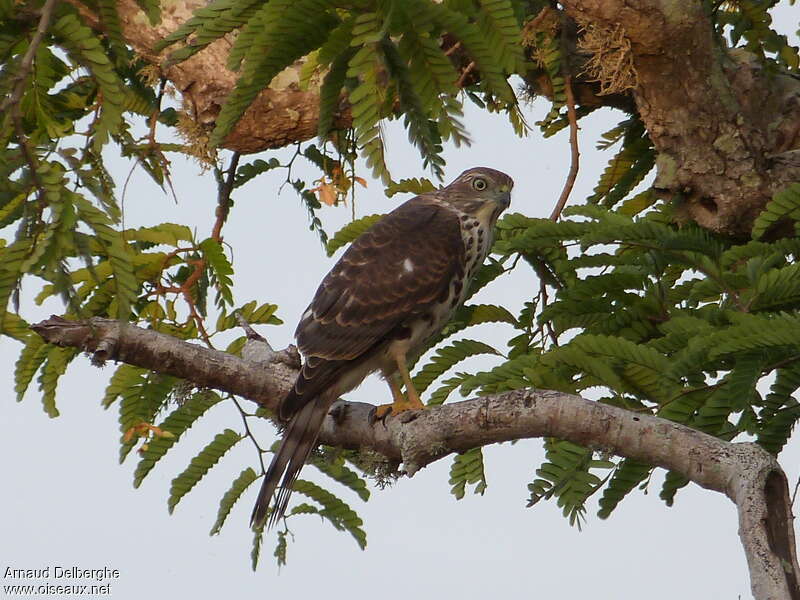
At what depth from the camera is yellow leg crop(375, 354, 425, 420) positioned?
4230 millimetres

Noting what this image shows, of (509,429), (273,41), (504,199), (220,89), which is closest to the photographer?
(273,41)

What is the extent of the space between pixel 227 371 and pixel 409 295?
3.66 ft

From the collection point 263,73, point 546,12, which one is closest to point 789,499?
point 263,73

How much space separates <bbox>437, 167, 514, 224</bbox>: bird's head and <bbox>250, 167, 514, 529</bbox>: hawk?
5 cm

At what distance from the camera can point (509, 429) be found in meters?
3.32

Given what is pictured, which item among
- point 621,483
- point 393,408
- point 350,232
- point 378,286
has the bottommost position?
point 621,483

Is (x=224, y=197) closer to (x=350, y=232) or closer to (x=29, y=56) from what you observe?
(x=350, y=232)

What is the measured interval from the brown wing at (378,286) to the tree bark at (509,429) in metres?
0.25

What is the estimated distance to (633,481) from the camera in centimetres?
368

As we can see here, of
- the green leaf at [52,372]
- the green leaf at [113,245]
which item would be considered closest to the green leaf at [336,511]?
the green leaf at [52,372]

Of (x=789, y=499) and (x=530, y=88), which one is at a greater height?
(x=530, y=88)

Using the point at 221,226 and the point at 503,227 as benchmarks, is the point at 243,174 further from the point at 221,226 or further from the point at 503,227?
the point at 503,227

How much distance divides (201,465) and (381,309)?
102 cm

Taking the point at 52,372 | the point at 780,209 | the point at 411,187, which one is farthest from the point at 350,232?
the point at 780,209
